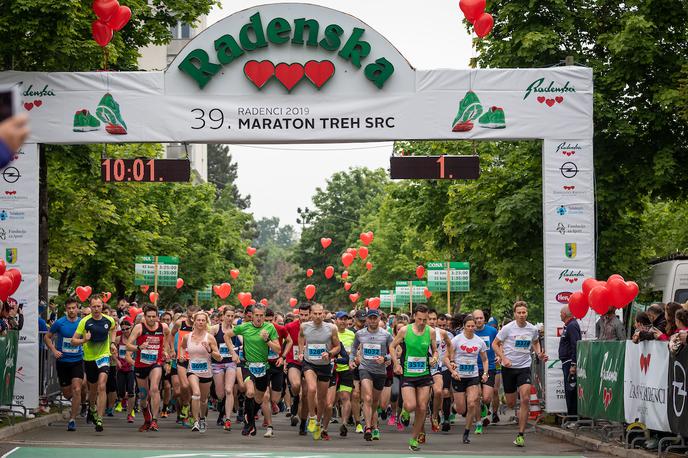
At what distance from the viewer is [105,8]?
806 inches

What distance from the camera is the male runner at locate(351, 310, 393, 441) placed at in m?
19.2

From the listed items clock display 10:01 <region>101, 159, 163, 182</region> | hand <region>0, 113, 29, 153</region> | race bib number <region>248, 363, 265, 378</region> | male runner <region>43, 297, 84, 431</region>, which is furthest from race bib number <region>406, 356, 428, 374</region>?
hand <region>0, 113, 29, 153</region>

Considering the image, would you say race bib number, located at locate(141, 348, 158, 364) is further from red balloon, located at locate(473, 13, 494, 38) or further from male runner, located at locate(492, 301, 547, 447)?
red balloon, located at locate(473, 13, 494, 38)

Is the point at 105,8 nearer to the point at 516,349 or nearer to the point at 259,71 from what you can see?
the point at 259,71

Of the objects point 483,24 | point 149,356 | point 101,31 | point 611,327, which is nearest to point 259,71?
point 101,31

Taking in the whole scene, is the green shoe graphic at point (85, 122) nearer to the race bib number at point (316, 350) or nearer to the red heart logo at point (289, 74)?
the red heart logo at point (289, 74)

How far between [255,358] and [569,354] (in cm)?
495

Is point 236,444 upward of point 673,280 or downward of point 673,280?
downward

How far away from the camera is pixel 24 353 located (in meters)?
21.4

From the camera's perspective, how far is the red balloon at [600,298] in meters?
18.3

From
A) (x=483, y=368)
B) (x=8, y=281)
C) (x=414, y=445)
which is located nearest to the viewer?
(x=414, y=445)

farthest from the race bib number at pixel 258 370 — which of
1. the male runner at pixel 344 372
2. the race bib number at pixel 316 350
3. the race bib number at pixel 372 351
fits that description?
the race bib number at pixel 372 351

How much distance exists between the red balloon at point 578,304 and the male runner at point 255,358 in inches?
182

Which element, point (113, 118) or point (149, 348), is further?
point (113, 118)
